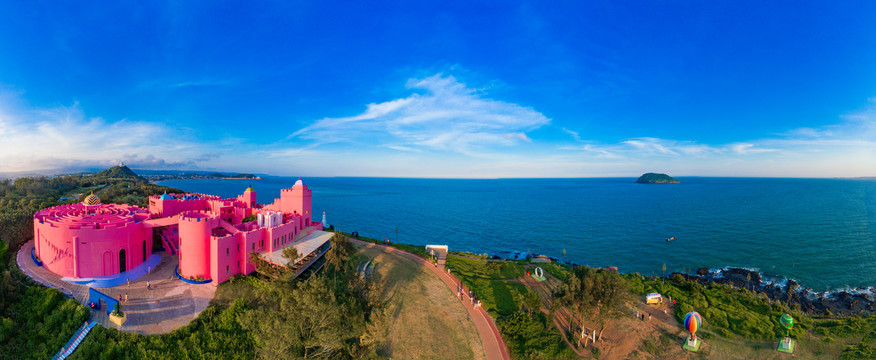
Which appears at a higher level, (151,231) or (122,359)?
(151,231)

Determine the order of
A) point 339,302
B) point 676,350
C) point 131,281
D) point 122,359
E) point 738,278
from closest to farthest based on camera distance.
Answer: point 122,359 → point 339,302 → point 676,350 → point 131,281 → point 738,278

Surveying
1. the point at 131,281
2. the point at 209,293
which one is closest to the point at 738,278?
the point at 209,293

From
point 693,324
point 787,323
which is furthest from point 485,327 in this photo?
point 787,323

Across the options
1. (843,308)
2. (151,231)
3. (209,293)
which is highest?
(151,231)

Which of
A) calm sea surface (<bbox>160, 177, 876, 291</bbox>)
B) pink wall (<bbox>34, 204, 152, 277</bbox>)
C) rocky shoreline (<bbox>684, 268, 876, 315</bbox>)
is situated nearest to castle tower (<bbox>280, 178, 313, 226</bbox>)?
pink wall (<bbox>34, 204, 152, 277</bbox>)

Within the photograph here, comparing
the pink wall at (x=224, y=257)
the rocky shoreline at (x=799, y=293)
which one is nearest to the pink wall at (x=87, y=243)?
the pink wall at (x=224, y=257)

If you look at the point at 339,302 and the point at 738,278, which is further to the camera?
the point at 738,278

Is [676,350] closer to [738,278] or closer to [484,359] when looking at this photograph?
[484,359]
